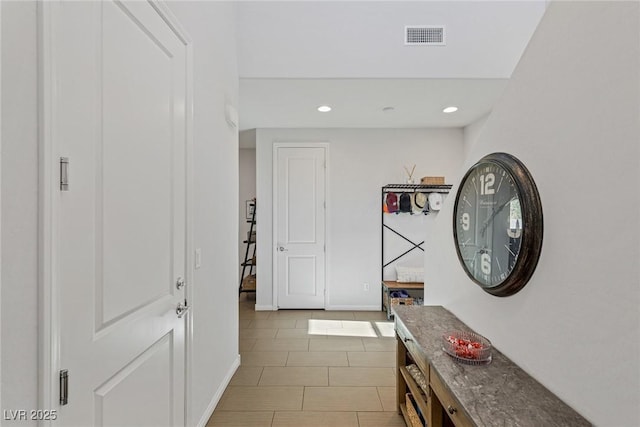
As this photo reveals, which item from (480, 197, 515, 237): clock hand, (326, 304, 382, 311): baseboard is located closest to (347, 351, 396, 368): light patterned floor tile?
(326, 304, 382, 311): baseboard

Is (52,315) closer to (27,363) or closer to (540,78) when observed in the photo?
(27,363)

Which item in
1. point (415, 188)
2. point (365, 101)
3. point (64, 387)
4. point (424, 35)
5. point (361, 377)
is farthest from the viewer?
point (415, 188)

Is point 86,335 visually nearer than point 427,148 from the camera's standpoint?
Yes

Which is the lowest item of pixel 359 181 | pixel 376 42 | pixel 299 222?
pixel 299 222

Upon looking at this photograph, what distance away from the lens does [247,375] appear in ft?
8.53

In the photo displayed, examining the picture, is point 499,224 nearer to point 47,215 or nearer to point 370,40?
point 47,215

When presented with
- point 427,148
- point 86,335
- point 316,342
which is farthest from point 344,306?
point 86,335

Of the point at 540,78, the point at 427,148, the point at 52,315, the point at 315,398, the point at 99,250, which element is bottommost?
the point at 315,398

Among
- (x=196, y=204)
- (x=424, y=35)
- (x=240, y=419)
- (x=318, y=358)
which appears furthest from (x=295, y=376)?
(x=424, y=35)

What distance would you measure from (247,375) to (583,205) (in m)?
2.57

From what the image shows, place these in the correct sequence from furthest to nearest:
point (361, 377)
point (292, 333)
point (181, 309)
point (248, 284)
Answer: point (248, 284), point (292, 333), point (361, 377), point (181, 309)

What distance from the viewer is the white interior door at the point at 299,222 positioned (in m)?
4.31

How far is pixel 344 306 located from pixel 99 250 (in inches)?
144

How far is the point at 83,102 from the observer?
37.4 inches
